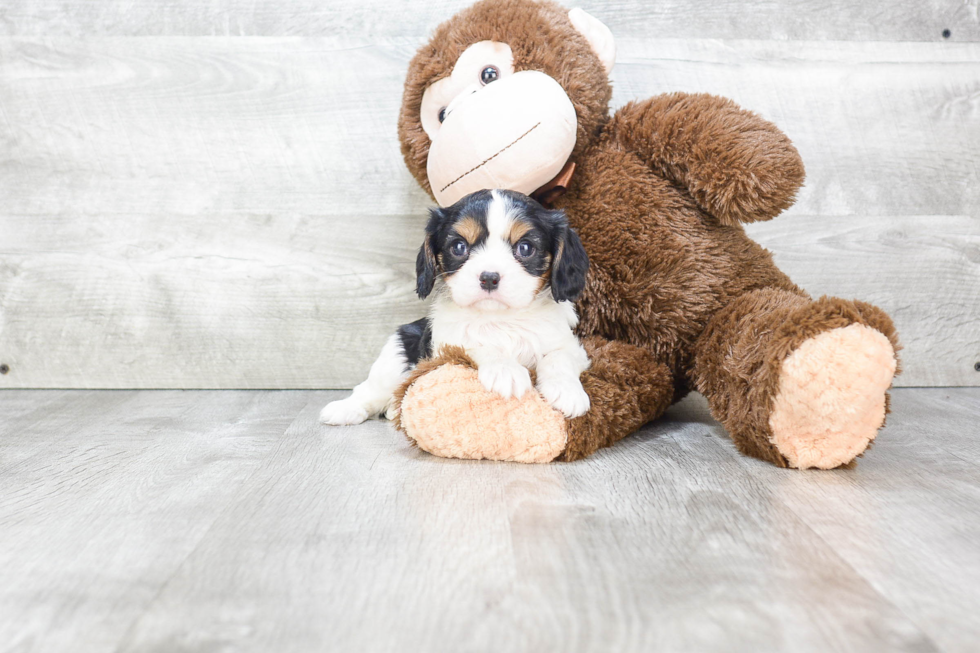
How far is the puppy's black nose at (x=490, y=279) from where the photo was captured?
1393 millimetres

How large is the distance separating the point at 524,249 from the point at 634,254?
31 cm

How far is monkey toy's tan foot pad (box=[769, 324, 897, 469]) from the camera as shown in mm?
1219

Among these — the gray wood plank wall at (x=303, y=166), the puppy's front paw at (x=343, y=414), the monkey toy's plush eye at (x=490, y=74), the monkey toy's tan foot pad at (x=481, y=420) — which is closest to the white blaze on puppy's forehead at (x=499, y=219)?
the monkey toy's tan foot pad at (x=481, y=420)

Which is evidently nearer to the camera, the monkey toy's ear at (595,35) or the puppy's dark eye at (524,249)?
the puppy's dark eye at (524,249)

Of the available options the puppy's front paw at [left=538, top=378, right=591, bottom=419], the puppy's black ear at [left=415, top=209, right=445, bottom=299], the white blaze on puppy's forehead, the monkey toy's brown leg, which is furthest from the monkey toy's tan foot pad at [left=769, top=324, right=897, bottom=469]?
the puppy's black ear at [left=415, top=209, right=445, bottom=299]

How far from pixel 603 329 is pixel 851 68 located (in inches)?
44.7

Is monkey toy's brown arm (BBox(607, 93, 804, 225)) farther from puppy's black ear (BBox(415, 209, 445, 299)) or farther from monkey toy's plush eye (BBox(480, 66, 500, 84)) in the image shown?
puppy's black ear (BBox(415, 209, 445, 299))

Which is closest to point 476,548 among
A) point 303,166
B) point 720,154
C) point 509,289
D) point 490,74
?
point 509,289

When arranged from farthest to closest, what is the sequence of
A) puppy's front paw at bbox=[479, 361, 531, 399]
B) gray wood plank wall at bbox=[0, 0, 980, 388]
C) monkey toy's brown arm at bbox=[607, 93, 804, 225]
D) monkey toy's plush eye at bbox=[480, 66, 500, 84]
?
gray wood plank wall at bbox=[0, 0, 980, 388], monkey toy's plush eye at bbox=[480, 66, 500, 84], monkey toy's brown arm at bbox=[607, 93, 804, 225], puppy's front paw at bbox=[479, 361, 531, 399]

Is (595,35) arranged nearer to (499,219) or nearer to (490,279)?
(499,219)

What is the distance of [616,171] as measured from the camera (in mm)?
1660

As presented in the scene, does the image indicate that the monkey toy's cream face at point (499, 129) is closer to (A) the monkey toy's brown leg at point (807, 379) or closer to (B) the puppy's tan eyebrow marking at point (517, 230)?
(B) the puppy's tan eyebrow marking at point (517, 230)

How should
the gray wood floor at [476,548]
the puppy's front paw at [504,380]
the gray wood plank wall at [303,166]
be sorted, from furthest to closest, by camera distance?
the gray wood plank wall at [303,166] → the puppy's front paw at [504,380] → the gray wood floor at [476,548]

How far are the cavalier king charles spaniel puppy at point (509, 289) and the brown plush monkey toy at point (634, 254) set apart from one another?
0.17 feet
